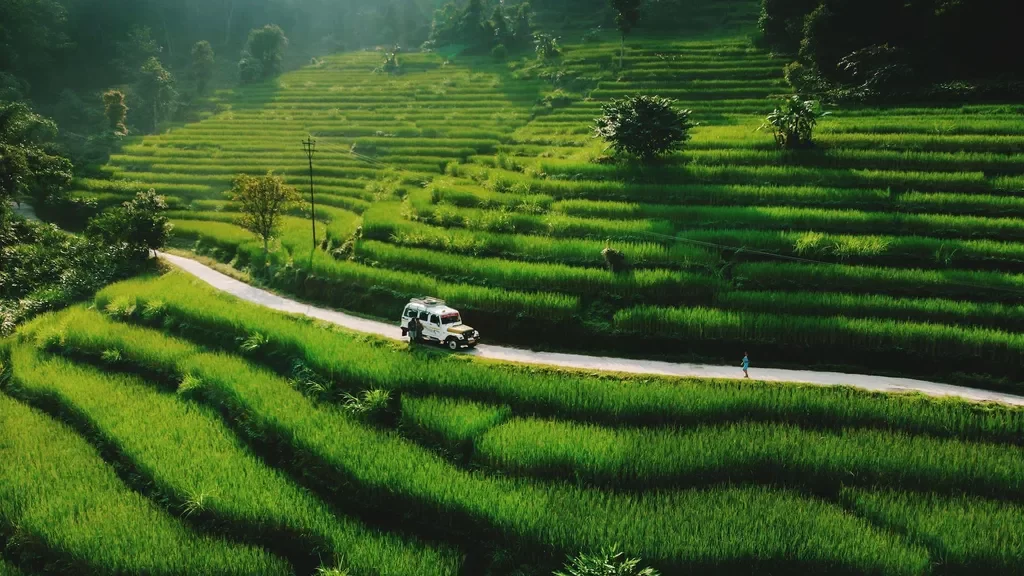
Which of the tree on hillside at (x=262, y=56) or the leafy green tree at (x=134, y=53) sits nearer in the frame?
the leafy green tree at (x=134, y=53)

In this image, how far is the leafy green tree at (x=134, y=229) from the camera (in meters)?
25.8

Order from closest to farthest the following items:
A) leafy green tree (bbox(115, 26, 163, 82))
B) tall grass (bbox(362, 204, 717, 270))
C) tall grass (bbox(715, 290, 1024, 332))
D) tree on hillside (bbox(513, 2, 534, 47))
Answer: tall grass (bbox(715, 290, 1024, 332)) < tall grass (bbox(362, 204, 717, 270)) < leafy green tree (bbox(115, 26, 163, 82)) < tree on hillside (bbox(513, 2, 534, 47))

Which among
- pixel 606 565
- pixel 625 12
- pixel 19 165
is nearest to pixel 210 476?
pixel 606 565

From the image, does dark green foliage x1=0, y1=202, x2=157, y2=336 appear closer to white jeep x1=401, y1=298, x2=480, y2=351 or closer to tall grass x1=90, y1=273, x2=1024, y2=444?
tall grass x1=90, y1=273, x2=1024, y2=444

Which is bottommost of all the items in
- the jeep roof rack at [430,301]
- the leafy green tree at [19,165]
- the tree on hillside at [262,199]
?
the jeep roof rack at [430,301]

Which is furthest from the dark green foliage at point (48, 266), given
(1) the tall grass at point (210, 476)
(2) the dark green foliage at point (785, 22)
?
(2) the dark green foliage at point (785, 22)

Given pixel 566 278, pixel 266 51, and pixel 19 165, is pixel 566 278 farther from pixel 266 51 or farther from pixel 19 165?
pixel 266 51

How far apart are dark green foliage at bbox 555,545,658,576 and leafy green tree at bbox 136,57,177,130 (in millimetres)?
56624

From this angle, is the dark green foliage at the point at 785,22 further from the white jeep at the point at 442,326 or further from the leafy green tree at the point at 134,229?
the leafy green tree at the point at 134,229

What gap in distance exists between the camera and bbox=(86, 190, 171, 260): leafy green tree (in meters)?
25.8

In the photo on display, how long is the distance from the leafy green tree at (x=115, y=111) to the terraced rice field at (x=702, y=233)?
437 inches

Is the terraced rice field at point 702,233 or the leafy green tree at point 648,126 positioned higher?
the leafy green tree at point 648,126

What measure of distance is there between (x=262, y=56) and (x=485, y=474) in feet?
221

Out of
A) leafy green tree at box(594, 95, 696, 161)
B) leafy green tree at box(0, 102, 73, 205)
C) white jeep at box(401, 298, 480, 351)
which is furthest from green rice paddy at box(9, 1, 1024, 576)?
leafy green tree at box(0, 102, 73, 205)
